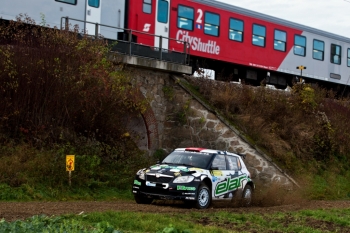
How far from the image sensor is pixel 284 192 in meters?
20.8

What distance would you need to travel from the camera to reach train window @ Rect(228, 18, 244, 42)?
29.3 metres

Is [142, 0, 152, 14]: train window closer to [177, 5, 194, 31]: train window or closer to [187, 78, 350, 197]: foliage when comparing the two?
[177, 5, 194, 31]: train window

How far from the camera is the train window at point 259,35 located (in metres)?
30.3

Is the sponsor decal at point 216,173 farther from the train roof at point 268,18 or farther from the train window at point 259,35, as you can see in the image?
the train window at point 259,35

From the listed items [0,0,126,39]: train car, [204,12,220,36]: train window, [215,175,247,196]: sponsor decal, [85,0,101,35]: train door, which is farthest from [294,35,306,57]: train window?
[215,175,247,196]: sponsor decal

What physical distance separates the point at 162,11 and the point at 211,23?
2.70 metres

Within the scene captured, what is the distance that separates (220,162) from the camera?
57.6ft

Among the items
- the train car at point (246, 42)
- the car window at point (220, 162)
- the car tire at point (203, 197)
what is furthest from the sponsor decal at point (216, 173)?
the train car at point (246, 42)

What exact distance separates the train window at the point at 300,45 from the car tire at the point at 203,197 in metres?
17.5

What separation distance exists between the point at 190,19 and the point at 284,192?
32.5ft

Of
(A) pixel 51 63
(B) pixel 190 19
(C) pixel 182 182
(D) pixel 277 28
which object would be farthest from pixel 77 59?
(D) pixel 277 28

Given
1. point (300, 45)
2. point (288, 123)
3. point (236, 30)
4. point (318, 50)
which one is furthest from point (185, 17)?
point (318, 50)

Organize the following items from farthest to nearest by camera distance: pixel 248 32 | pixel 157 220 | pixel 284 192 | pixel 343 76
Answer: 1. pixel 343 76
2. pixel 248 32
3. pixel 284 192
4. pixel 157 220

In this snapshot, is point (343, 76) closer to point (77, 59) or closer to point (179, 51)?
point (179, 51)
